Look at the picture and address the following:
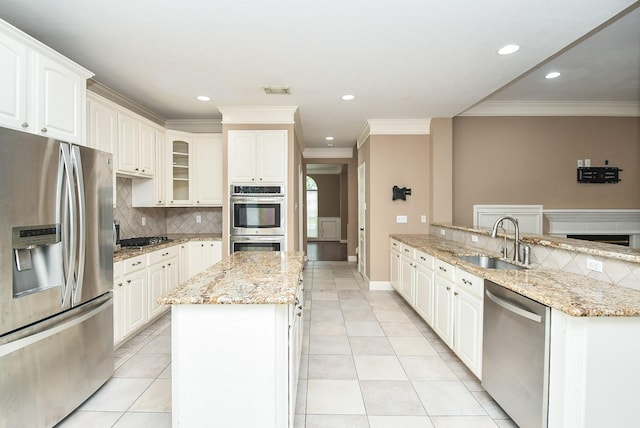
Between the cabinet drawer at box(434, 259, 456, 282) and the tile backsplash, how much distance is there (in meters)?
3.35

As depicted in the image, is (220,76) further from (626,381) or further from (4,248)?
(626,381)

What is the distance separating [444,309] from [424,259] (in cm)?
66

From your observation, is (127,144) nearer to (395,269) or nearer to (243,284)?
(243,284)

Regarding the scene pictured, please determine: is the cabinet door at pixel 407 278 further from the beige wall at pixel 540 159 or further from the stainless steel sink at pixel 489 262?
the beige wall at pixel 540 159

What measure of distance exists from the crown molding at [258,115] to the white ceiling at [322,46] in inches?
5.7

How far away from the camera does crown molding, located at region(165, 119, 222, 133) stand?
469cm

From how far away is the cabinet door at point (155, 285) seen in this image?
3258 millimetres

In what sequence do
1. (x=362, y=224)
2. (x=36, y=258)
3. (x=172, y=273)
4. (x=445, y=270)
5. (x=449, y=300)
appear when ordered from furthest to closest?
1. (x=362, y=224)
2. (x=172, y=273)
3. (x=445, y=270)
4. (x=449, y=300)
5. (x=36, y=258)

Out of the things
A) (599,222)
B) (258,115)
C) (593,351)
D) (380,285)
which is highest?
(258,115)

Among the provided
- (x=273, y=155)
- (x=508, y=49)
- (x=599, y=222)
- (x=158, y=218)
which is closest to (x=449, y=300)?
(x=508, y=49)

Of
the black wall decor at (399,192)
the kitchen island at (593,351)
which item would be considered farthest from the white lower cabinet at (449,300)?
the black wall decor at (399,192)

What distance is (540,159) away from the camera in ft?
15.6

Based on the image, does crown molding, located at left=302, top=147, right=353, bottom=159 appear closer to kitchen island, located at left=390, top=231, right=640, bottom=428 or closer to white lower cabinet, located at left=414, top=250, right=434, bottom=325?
white lower cabinet, located at left=414, top=250, right=434, bottom=325

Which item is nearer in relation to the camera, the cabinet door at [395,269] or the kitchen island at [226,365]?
the kitchen island at [226,365]
